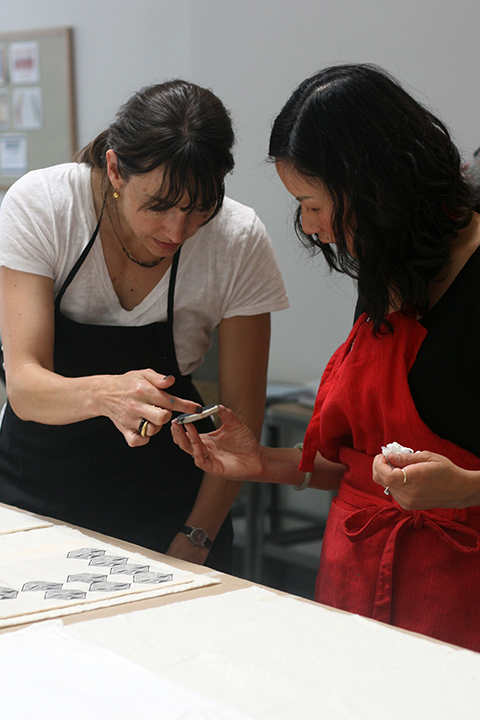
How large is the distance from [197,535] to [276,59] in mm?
1867

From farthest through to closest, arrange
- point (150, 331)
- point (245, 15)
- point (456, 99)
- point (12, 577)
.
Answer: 1. point (245, 15)
2. point (456, 99)
3. point (150, 331)
4. point (12, 577)

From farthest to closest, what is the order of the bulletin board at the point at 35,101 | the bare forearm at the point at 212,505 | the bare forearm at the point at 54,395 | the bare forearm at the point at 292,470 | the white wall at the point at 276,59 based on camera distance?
the bulletin board at the point at 35,101, the white wall at the point at 276,59, the bare forearm at the point at 212,505, the bare forearm at the point at 292,470, the bare forearm at the point at 54,395

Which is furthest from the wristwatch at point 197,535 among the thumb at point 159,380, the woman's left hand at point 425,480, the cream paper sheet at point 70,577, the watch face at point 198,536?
the woman's left hand at point 425,480

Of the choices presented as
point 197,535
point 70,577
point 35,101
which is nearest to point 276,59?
point 35,101

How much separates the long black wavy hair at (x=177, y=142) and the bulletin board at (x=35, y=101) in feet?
7.28

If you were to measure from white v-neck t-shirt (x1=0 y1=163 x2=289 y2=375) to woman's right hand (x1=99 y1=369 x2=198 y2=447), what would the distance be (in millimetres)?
259

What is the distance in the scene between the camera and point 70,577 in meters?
1.08

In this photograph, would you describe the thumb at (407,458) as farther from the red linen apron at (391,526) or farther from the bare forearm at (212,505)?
the bare forearm at (212,505)

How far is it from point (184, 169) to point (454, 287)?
46 centimetres

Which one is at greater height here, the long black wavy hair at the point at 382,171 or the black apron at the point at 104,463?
the long black wavy hair at the point at 382,171

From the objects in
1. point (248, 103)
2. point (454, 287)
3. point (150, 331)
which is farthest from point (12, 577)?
point (248, 103)

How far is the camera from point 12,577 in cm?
108

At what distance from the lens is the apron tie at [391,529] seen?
1163 mm

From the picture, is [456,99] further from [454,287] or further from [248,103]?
[454,287]
